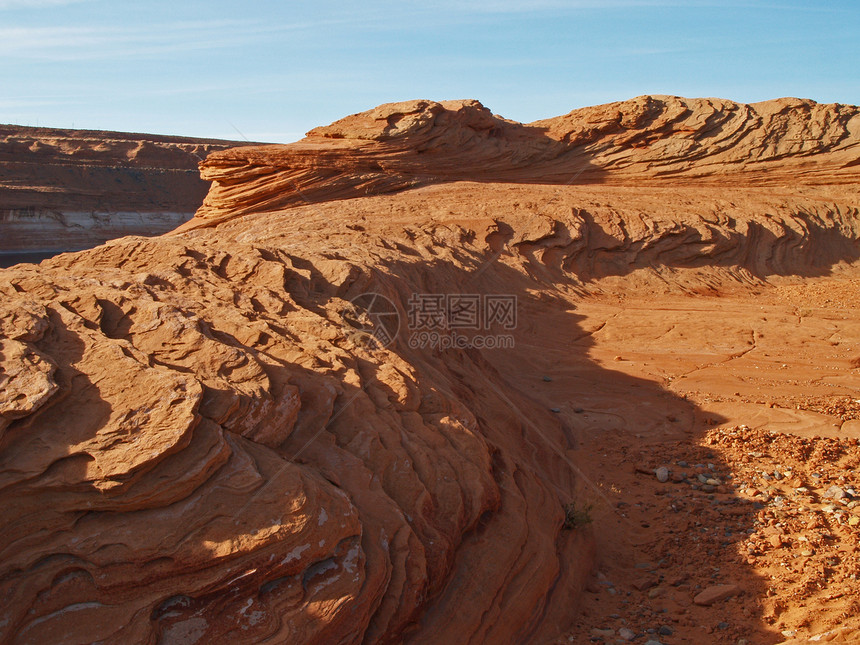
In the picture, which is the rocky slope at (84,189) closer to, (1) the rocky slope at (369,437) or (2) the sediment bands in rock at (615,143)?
(2) the sediment bands in rock at (615,143)

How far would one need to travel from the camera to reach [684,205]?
490 inches

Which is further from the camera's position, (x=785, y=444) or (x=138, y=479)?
(x=785, y=444)

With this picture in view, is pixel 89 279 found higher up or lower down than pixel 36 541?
higher up

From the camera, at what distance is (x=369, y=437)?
12.0 ft

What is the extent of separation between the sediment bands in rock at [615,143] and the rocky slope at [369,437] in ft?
10.2

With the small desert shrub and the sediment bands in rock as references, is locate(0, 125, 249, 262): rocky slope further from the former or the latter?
the small desert shrub

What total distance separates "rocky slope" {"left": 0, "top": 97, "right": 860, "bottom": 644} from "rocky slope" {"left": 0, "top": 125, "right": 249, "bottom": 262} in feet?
56.1

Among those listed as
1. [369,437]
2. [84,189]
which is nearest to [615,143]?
[369,437]

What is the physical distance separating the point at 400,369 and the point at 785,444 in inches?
144

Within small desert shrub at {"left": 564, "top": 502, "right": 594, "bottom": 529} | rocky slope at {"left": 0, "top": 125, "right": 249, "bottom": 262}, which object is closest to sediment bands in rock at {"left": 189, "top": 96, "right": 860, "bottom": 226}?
small desert shrub at {"left": 564, "top": 502, "right": 594, "bottom": 529}

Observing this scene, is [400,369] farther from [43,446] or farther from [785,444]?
[785,444]

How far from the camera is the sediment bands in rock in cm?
1299

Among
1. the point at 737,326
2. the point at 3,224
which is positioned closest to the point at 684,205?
the point at 737,326

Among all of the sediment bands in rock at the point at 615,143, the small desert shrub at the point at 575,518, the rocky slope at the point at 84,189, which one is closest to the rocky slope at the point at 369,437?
the small desert shrub at the point at 575,518
